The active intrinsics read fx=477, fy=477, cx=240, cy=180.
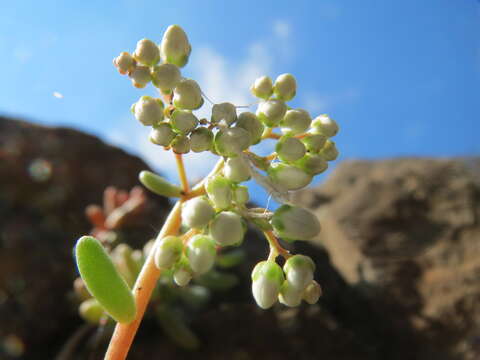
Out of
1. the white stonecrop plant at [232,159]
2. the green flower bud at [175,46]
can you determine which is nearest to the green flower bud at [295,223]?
the white stonecrop plant at [232,159]

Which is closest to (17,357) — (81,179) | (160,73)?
(81,179)

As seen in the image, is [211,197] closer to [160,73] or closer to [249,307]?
[160,73]

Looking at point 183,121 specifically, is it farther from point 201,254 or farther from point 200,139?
point 201,254

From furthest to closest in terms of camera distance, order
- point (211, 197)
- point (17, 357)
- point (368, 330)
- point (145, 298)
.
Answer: point (368, 330), point (17, 357), point (145, 298), point (211, 197)

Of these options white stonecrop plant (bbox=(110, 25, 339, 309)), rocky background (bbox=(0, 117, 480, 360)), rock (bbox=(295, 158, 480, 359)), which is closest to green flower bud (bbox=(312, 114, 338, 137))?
white stonecrop plant (bbox=(110, 25, 339, 309))


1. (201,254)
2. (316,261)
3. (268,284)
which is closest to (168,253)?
(201,254)

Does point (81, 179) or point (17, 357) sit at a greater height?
point (81, 179)
